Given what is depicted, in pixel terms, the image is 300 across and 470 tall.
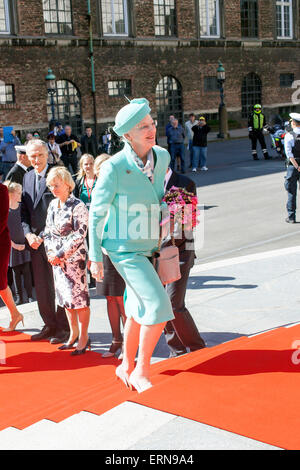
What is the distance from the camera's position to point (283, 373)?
421cm

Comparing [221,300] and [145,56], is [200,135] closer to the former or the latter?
[145,56]

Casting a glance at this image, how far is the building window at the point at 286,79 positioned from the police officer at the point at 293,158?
103 ft

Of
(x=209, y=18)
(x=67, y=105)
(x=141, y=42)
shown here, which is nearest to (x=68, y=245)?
(x=67, y=105)

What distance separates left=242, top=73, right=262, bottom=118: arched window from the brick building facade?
61 millimetres

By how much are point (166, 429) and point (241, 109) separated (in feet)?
119

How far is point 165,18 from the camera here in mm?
34312

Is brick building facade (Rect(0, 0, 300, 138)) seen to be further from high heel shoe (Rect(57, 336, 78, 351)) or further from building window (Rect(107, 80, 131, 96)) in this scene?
high heel shoe (Rect(57, 336, 78, 351))

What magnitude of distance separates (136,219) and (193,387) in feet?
3.69

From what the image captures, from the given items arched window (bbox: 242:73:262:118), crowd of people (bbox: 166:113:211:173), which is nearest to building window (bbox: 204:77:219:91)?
arched window (bbox: 242:73:262:118)

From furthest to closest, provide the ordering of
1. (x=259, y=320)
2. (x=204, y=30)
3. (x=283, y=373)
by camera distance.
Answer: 1. (x=204, y=30)
2. (x=259, y=320)
3. (x=283, y=373)

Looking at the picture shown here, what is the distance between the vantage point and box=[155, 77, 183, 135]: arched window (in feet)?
113

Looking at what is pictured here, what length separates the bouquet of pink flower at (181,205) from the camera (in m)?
4.79
